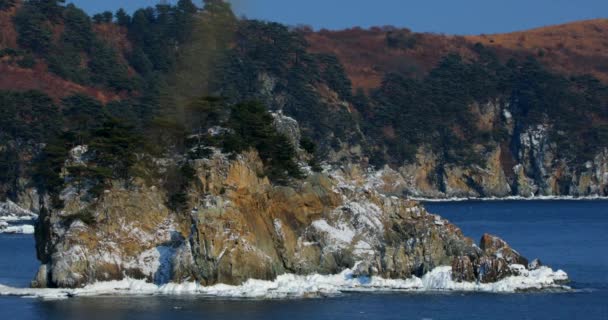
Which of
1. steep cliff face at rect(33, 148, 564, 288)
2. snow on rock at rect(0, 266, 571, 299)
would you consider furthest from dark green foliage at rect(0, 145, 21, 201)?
snow on rock at rect(0, 266, 571, 299)

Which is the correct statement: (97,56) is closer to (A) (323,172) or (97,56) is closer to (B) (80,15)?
(B) (80,15)

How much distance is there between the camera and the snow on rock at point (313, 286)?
54531 mm

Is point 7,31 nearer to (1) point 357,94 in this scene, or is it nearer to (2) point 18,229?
(1) point 357,94

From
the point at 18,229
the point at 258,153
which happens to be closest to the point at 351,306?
the point at 258,153

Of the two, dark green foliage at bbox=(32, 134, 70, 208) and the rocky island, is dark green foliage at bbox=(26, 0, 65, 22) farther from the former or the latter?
dark green foliage at bbox=(32, 134, 70, 208)

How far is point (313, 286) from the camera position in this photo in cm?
5591

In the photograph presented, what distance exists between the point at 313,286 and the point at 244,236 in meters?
3.88

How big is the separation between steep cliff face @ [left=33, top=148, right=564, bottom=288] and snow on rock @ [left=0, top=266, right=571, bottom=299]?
353 millimetres

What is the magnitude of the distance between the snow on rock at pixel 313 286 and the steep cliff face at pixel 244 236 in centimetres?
35

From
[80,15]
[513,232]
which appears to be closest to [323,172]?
[513,232]

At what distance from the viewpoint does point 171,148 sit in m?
62.2

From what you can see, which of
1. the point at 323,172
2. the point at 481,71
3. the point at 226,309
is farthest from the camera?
the point at 481,71

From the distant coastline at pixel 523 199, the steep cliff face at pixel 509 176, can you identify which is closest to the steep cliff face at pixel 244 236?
the distant coastline at pixel 523 199

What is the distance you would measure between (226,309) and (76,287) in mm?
7909
